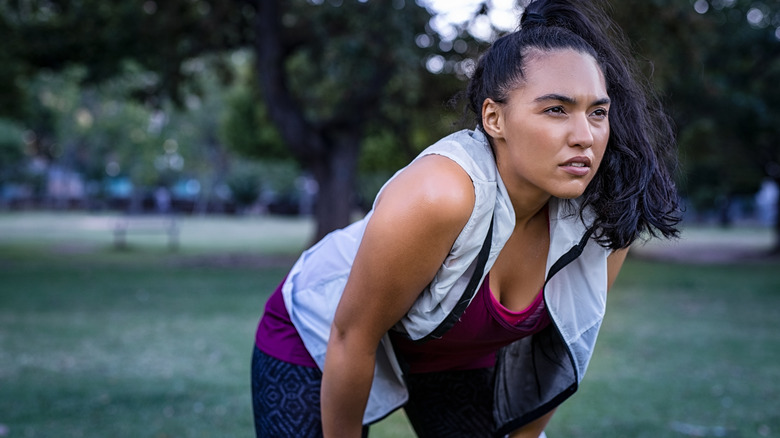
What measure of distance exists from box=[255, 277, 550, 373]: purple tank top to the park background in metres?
0.21

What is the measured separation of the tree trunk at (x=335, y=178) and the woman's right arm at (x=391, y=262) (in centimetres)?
1453

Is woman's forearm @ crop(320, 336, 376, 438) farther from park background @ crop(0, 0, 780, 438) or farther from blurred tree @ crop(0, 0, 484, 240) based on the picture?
blurred tree @ crop(0, 0, 484, 240)

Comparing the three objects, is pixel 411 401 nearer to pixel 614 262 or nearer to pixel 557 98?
pixel 614 262

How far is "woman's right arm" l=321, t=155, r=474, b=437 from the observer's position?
1.71 metres

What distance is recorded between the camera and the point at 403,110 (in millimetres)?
17531

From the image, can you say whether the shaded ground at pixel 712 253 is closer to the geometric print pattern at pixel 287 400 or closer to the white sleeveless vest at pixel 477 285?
the white sleeveless vest at pixel 477 285

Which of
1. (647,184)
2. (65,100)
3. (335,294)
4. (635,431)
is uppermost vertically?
(647,184)

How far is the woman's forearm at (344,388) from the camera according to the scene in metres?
1.89

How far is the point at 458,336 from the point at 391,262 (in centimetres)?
38

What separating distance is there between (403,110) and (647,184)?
1573 centimetres

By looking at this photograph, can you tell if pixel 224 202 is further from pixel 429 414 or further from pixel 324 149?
pixel 429 414

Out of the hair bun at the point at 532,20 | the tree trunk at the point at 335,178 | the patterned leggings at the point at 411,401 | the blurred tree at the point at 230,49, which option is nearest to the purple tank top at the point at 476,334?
the patterned leggings at the point at 411,401


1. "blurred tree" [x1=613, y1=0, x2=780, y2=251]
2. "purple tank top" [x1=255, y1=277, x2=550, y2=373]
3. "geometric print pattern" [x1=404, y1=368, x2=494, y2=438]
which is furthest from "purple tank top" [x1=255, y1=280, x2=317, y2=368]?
"blurred tree" [x1=613, y1=0, x2=780, y2=251]

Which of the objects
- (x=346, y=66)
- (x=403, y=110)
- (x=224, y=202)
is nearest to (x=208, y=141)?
(x=224, y=202)
